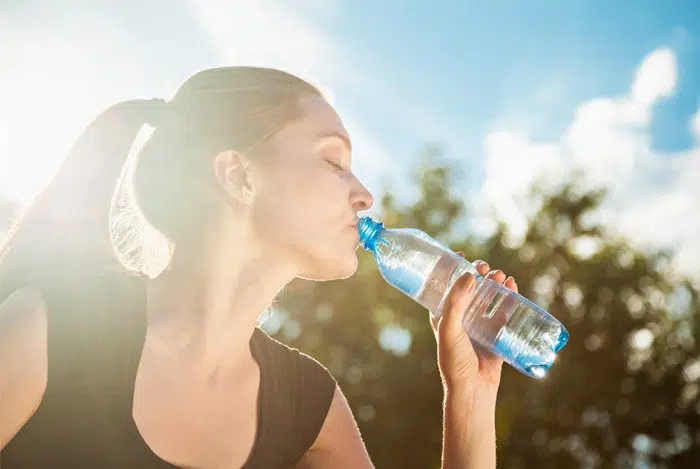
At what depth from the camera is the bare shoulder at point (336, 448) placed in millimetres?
2176

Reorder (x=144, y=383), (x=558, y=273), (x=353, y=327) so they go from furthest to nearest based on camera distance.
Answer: (x=558, y=273)
(x=353, y=327)
(x=144, y=383)

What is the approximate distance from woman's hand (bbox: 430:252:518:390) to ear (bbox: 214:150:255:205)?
28.5 inches

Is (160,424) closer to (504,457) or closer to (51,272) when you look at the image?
(51,272)

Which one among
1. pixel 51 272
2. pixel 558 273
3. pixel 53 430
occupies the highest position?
pixel 558 273

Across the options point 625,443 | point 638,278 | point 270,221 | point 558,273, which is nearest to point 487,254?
point 558,273

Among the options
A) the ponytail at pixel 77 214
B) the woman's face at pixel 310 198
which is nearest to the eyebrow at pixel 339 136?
the woman's face at pixel 310 198

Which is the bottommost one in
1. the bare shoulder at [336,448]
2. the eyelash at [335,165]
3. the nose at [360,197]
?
the bare shoulder at [336,448]

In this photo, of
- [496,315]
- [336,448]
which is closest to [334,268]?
[336,448]

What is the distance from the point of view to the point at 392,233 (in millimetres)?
3322

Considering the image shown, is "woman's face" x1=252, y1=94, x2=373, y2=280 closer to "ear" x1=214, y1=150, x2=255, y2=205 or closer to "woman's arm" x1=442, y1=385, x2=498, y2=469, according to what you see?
"ear" x1=214, y1=150, x2=255, y2=205

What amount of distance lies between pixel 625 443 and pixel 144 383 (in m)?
24.8

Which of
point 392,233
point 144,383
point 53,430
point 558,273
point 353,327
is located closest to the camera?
point 53,430

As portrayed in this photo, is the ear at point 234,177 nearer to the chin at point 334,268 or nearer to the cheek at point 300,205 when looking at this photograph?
the cheek at point 300,205

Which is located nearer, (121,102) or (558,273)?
(121,102)
